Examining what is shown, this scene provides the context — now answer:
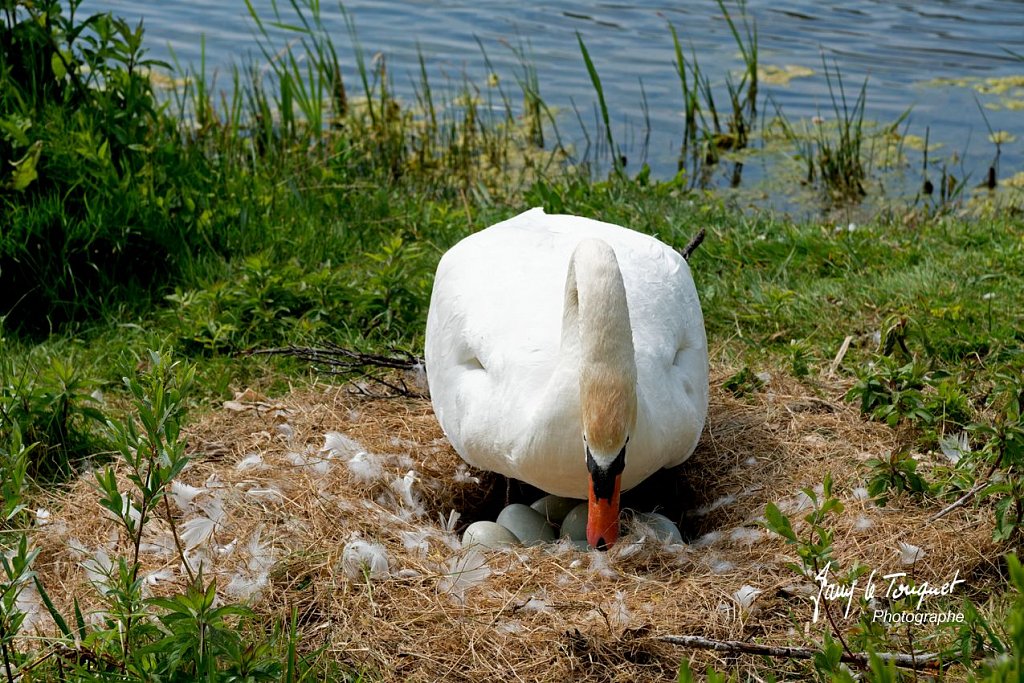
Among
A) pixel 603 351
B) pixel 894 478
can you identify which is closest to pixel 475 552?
pixel 603 351

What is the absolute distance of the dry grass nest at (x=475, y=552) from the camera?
122 inches

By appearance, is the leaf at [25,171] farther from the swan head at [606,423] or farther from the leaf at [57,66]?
the swan head at [606,423]

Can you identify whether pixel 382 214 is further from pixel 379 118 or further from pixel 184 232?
pixel 379 118

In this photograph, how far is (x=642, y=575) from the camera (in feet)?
11.5

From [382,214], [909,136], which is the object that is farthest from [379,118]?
[909,136]

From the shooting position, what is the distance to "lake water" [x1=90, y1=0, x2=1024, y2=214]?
29.8 feet

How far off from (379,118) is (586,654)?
20.4 feet

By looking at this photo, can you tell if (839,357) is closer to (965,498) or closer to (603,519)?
(965,498)

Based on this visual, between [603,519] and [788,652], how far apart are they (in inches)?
29.0

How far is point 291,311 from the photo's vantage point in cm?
532

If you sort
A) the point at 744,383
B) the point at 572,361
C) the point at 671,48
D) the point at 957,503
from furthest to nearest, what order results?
the point at 671,48, the point at 744,383, the point at 957,503, the point at 572,361

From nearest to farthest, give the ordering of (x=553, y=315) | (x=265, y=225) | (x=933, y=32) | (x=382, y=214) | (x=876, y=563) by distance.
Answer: (x=876, y=563), (x=553, y=315), (x=265, y=225), (x=382, y=214), (x=933, y=32)

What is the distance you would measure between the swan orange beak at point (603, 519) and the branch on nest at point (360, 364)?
1406 millimetres

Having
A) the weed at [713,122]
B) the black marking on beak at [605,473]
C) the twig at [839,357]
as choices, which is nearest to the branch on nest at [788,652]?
the black marking on beak at [605,473]
